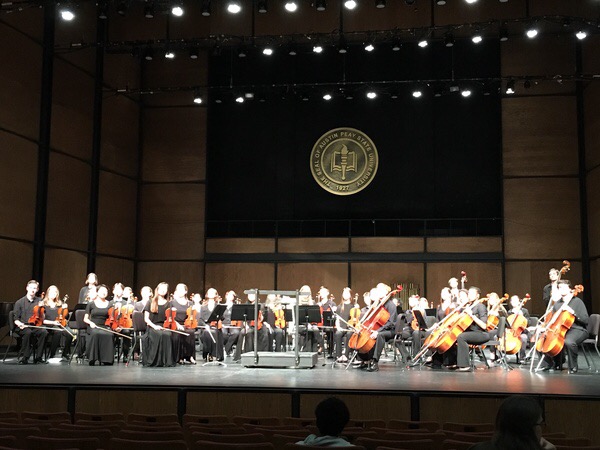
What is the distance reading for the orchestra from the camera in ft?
34.0

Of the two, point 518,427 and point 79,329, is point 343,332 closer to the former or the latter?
point 79,329

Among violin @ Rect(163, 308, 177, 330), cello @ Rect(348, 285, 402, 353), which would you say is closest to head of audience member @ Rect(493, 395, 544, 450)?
cello @ Rect(348, 285, 402, 353)

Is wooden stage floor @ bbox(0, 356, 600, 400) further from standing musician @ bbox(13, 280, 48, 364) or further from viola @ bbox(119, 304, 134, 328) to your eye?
viola @ bbox(119, 304, 134, 328)

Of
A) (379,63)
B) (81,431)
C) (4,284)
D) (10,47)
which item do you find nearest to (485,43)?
(379,63)

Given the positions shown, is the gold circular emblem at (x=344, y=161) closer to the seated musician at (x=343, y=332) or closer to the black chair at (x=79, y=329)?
the seated musician at (x=343, y=332)

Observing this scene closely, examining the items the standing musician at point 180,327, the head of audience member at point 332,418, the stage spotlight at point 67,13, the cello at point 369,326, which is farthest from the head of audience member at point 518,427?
the stage spotlight at point 67,13

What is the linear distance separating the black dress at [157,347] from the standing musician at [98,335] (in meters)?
0.70

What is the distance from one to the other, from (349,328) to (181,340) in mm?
2878

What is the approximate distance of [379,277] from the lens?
18.3m

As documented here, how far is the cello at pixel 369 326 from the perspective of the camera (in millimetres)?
10672

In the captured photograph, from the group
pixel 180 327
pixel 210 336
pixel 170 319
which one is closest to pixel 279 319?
pixel 210 336

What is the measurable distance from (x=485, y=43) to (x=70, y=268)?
39.2ft

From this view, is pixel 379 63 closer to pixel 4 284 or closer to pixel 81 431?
pixel 4 284

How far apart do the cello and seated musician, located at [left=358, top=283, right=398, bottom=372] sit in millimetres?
61
